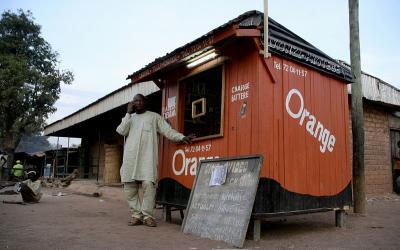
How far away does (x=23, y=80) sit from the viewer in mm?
22391

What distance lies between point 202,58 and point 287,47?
4.26 ft

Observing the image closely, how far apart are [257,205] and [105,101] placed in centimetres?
871

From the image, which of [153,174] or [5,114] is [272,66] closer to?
[153,174]

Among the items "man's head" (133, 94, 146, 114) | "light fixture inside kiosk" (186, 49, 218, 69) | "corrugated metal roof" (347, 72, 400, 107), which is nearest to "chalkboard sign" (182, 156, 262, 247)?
"man's head" (133, 94, 146, 114)

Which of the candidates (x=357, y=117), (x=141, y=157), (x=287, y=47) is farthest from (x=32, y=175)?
(x=357, y=117)

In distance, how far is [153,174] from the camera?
5.39m

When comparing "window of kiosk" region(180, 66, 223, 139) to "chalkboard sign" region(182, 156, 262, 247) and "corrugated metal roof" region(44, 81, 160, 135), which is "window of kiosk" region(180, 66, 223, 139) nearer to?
"chalkboard sign" region(182, 156, 262, 247)

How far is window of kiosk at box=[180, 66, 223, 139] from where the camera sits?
20.0ft

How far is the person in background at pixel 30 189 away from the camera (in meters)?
8.37

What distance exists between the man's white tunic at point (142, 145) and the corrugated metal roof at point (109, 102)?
3034 millimetres

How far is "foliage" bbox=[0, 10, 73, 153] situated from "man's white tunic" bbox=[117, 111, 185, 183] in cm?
1930

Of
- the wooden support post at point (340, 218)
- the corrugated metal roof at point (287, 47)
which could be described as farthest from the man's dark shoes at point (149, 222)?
the wooden support post at point (340, 218)

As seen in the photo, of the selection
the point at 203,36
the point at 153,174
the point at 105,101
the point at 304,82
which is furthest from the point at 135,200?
the point at 105,101

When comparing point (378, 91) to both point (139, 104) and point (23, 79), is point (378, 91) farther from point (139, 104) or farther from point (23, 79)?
point (23, 79)
